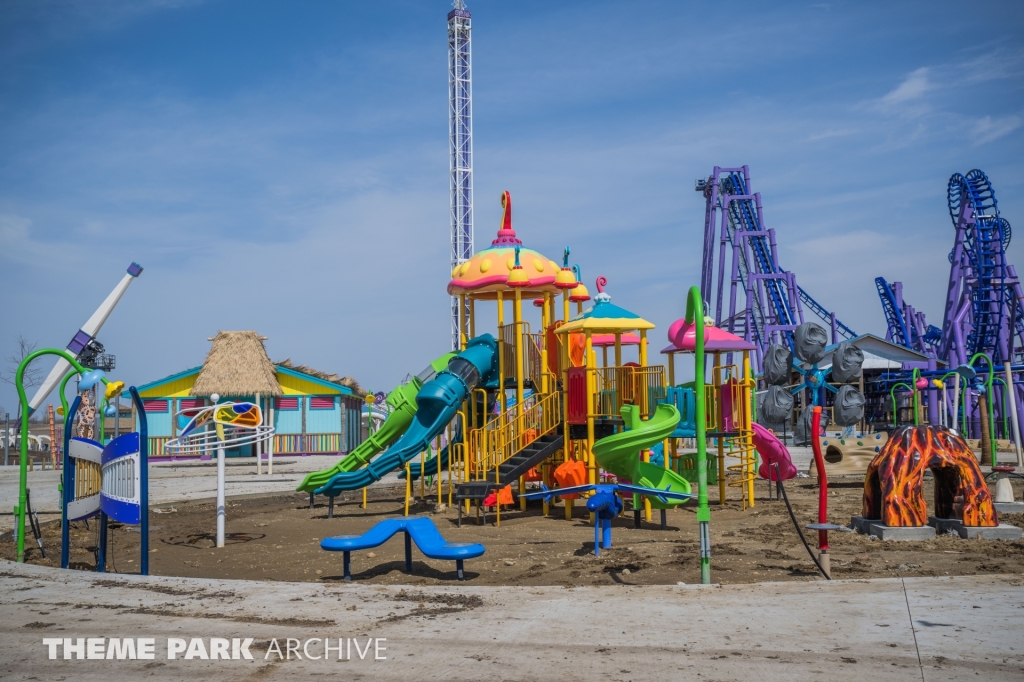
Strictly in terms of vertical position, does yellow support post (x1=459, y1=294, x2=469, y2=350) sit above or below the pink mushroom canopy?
above

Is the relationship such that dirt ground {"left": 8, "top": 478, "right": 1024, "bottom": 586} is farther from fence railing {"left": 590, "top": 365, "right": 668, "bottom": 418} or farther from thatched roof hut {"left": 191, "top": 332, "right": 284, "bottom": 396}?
thatched roof hut {"left": 191, "top": 332, "right": 284, "bottom": 396}

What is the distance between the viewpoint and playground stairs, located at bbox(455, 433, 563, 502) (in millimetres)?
14219

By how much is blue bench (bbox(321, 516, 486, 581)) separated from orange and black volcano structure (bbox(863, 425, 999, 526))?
5.70 metres

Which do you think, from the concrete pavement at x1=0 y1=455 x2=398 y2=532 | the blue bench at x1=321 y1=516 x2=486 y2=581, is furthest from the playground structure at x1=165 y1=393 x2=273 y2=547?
the concrete pavement at x1=0 y1=455 x2=398 y2=532

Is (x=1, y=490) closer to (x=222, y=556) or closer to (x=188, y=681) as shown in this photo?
(x=222, y=556)

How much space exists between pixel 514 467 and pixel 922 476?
6010mm

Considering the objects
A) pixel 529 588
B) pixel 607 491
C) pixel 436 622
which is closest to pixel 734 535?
pixel 607 491

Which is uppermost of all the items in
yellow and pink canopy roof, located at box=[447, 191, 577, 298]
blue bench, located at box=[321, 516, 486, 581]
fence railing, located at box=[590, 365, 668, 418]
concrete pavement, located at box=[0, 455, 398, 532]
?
yellow and pink canopy roof, located at box=[447, 191, 577, 298]

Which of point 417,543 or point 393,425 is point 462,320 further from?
point 417,543

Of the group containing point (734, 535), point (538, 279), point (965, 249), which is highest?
point (965, 249)

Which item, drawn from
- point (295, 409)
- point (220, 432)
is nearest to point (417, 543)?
point (220, 432)

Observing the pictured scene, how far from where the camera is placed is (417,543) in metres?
10.0

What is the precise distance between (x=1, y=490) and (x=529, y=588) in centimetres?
1994

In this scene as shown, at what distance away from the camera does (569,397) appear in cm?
1575
